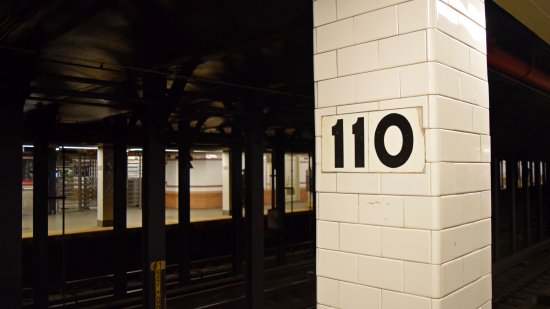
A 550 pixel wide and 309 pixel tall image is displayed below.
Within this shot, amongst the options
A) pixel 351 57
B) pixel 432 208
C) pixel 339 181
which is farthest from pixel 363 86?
pixel 432 208

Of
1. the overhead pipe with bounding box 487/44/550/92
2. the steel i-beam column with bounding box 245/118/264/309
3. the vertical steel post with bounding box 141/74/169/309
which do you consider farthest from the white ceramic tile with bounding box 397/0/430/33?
the steel i-beam column with bounding box 245/118/264/309

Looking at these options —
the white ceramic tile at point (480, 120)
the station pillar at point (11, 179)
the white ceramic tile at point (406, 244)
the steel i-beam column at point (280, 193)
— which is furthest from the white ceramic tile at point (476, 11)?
the steel i-beam column at point (280, 193)

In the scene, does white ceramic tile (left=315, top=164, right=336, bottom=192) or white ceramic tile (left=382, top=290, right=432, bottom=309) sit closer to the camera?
white ceramic tile (left=382, top=290, right=432, bottom=309)

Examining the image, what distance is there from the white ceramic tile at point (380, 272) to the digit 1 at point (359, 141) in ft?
1.22

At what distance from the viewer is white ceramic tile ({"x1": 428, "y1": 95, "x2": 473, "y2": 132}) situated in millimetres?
1472

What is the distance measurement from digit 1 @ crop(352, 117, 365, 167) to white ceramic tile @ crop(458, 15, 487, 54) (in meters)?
0.52

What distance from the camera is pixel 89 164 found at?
9086mm

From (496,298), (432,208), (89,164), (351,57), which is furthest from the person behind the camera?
(89,164)

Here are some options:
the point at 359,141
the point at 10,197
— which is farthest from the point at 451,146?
the point at 10,197

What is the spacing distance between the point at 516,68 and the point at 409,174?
2695 mm

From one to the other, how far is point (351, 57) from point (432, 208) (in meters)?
0.67

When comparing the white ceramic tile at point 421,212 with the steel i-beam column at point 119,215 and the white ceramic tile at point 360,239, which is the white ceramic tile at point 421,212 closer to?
the white ceramic tile at point 360,239

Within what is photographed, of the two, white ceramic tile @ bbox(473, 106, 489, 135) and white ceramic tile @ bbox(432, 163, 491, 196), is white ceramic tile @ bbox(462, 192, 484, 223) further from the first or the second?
white ceramic tile @ bbox(473, 106, 489, 135)

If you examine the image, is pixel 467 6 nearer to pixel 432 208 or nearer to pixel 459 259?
pixel 432 208
